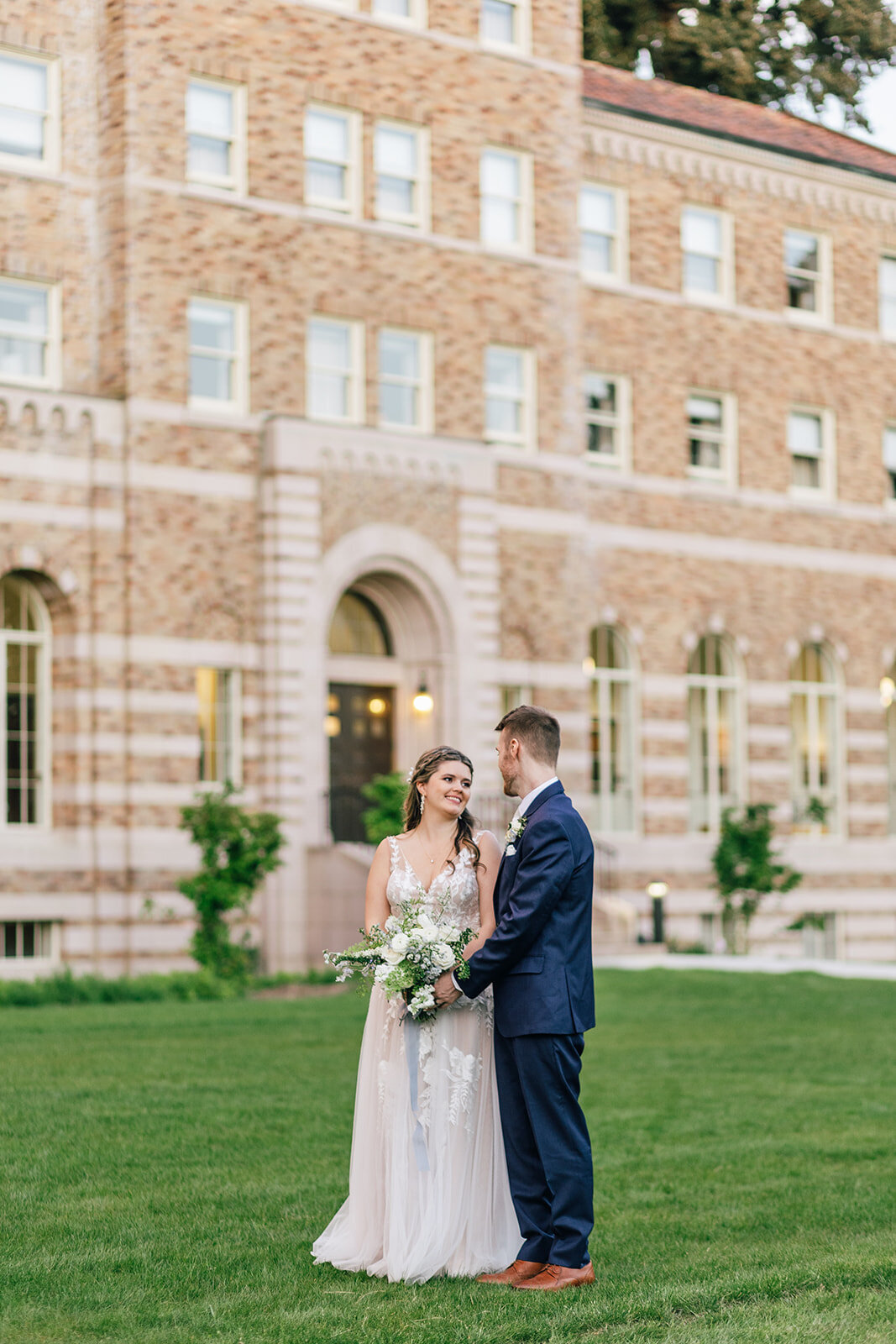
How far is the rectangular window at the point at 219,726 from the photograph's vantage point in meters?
23.6

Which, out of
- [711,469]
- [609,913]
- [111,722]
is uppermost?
[711,469]

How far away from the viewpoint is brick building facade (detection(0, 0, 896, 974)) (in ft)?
74.6

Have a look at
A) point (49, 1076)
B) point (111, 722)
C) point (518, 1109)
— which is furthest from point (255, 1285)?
point (111, 722)

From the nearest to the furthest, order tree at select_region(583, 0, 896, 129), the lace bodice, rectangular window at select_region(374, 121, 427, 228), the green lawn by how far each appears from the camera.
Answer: the green lawn, the lace bodice, rectangular window at select_region(374, 121, 427, 228), tree at select_region(583, 0, 896, 129)

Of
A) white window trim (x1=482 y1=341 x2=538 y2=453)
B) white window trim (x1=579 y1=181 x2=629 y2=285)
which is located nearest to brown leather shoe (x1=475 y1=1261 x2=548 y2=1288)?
white window trim (x1=482 y1=341 x2=538 y2=453)

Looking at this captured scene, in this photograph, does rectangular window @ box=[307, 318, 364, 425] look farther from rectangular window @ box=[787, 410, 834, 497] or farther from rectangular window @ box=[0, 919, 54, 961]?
rectangular window @ box=[787, 410, 834, 497]

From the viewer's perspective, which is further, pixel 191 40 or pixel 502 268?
pixel 502 268

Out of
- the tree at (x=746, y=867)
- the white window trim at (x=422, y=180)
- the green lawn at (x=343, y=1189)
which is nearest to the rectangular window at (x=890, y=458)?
the tree at (x=746, y=867)

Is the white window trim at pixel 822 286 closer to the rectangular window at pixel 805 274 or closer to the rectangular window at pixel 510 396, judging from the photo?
the rectangular window at pixel 805 274

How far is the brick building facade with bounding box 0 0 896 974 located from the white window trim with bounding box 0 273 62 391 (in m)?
0.05

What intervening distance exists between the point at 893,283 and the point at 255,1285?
28.8 meters

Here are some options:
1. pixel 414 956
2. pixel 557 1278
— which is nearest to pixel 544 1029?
pixel 414 956

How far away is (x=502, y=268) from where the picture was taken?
26.8 meters

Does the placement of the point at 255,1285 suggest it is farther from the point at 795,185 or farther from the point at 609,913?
the point at 795,185
